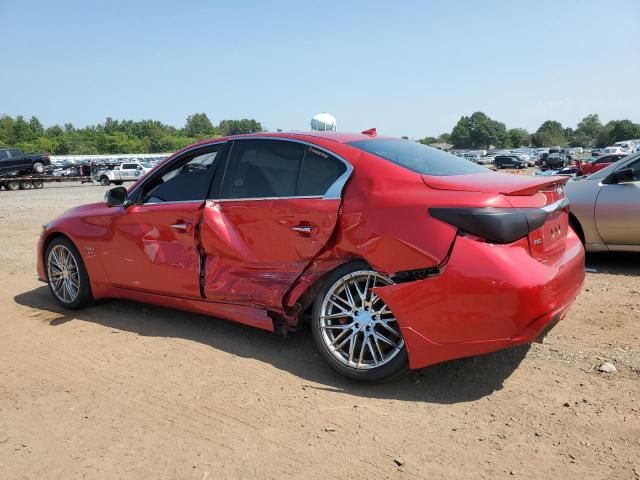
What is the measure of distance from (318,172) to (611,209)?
3.98 m

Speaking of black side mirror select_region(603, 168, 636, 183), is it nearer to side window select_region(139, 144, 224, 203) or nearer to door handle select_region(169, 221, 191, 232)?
side window select_region(139, 144, 224, 203)

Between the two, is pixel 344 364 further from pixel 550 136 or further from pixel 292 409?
pixel 550 136

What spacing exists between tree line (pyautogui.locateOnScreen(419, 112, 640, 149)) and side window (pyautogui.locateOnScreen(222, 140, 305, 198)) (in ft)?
460

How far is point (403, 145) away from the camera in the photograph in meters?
4.04

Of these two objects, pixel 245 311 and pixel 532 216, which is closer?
pixel 532 216

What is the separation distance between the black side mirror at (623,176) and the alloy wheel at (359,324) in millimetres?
4115

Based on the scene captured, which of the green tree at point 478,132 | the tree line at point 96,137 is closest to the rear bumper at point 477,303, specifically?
the tree line at point 96,137

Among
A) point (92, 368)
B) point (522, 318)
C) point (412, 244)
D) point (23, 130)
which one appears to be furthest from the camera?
point (23, 130)

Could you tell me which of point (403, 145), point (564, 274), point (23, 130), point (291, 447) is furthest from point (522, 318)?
point (23, 130)

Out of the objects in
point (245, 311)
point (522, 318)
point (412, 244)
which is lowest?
point (245, 311)

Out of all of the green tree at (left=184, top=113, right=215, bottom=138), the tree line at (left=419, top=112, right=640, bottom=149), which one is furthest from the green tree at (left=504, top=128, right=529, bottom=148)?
the green tree at (left=184, top=113, right=215, bottom=138)

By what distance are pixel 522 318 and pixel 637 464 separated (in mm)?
820

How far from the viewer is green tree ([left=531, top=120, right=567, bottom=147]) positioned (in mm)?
139750

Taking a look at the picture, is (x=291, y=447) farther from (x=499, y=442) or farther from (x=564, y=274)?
(x=564, y=274)
